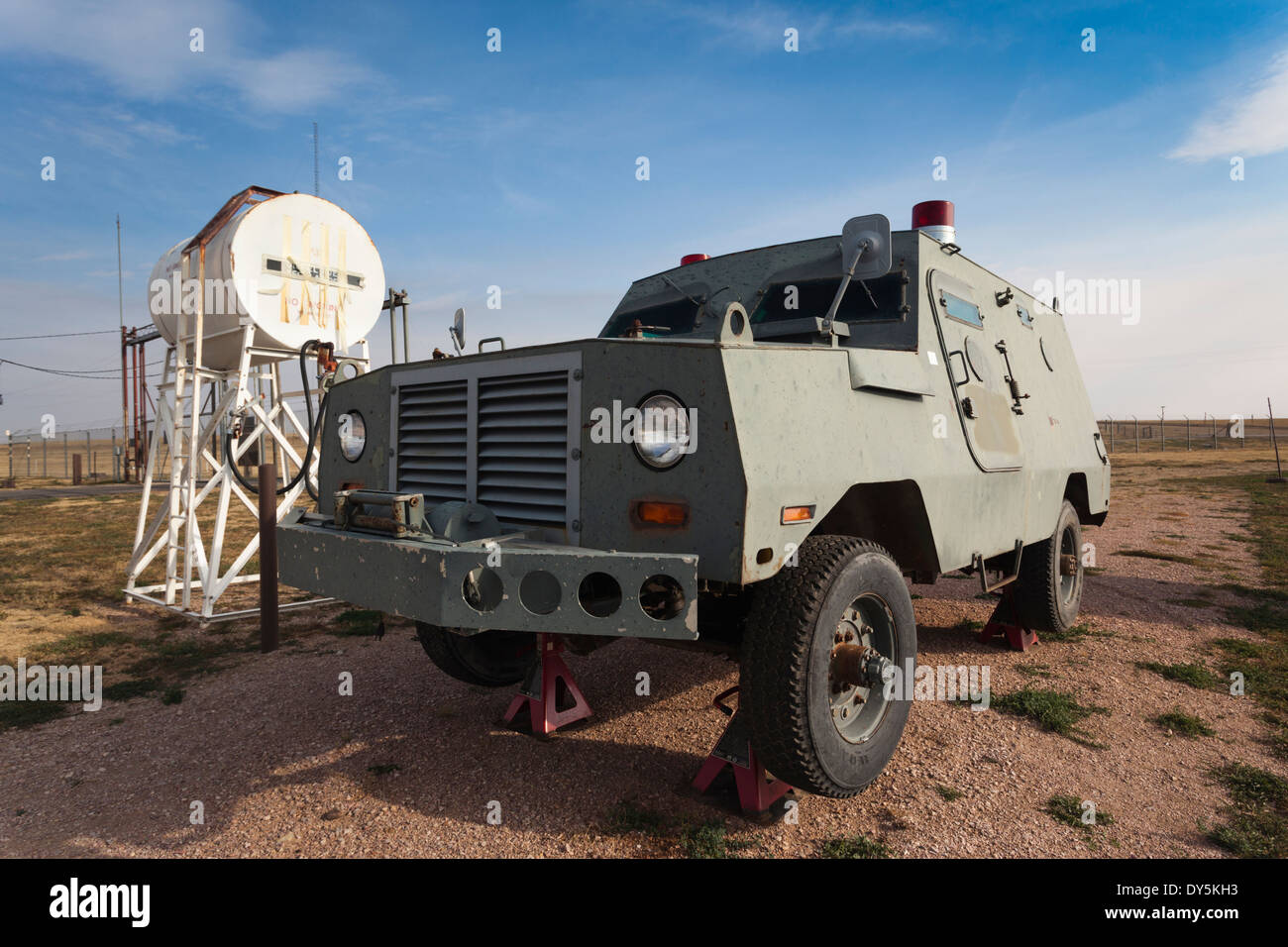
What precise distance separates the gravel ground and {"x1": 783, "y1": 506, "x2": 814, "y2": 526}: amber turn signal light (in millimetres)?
1259

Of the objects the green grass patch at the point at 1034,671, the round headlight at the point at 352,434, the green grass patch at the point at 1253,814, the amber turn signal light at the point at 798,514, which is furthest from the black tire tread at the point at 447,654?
the green grass patch at the point at 1034,671

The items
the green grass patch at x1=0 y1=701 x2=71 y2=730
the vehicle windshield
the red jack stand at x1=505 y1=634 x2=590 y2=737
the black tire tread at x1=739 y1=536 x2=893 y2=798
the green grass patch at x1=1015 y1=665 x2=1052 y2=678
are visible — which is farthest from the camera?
the green grass patch at x1=1015 y1=665 x2=1052 y2=678

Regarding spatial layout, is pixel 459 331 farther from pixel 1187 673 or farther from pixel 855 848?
pixel 1187 673

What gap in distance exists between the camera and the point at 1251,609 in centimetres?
660

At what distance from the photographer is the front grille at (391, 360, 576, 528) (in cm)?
300

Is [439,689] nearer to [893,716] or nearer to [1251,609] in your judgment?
[893,716]

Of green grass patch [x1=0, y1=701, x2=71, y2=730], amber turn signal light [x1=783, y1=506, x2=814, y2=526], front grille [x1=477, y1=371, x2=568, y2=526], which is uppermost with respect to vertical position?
front grille [x1=477, y1=371, x2=568, y2=526]

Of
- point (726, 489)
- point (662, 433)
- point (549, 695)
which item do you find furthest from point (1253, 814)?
point (549, 695)

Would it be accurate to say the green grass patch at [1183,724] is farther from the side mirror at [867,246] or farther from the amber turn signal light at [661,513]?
the amber turn signal light at [661,513]

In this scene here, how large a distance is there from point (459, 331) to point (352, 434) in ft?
2.53

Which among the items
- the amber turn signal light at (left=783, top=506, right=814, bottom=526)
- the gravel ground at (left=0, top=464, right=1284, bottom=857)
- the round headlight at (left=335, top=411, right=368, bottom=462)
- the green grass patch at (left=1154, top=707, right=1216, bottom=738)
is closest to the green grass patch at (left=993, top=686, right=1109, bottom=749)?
the gravel ground at (left=0, top=464, right=1284, bottom=857)

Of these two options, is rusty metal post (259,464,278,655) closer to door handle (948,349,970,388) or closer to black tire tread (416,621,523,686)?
black tire tread (416,621,523,686)

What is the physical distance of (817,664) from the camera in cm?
279

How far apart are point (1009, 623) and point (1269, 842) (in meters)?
2.75
